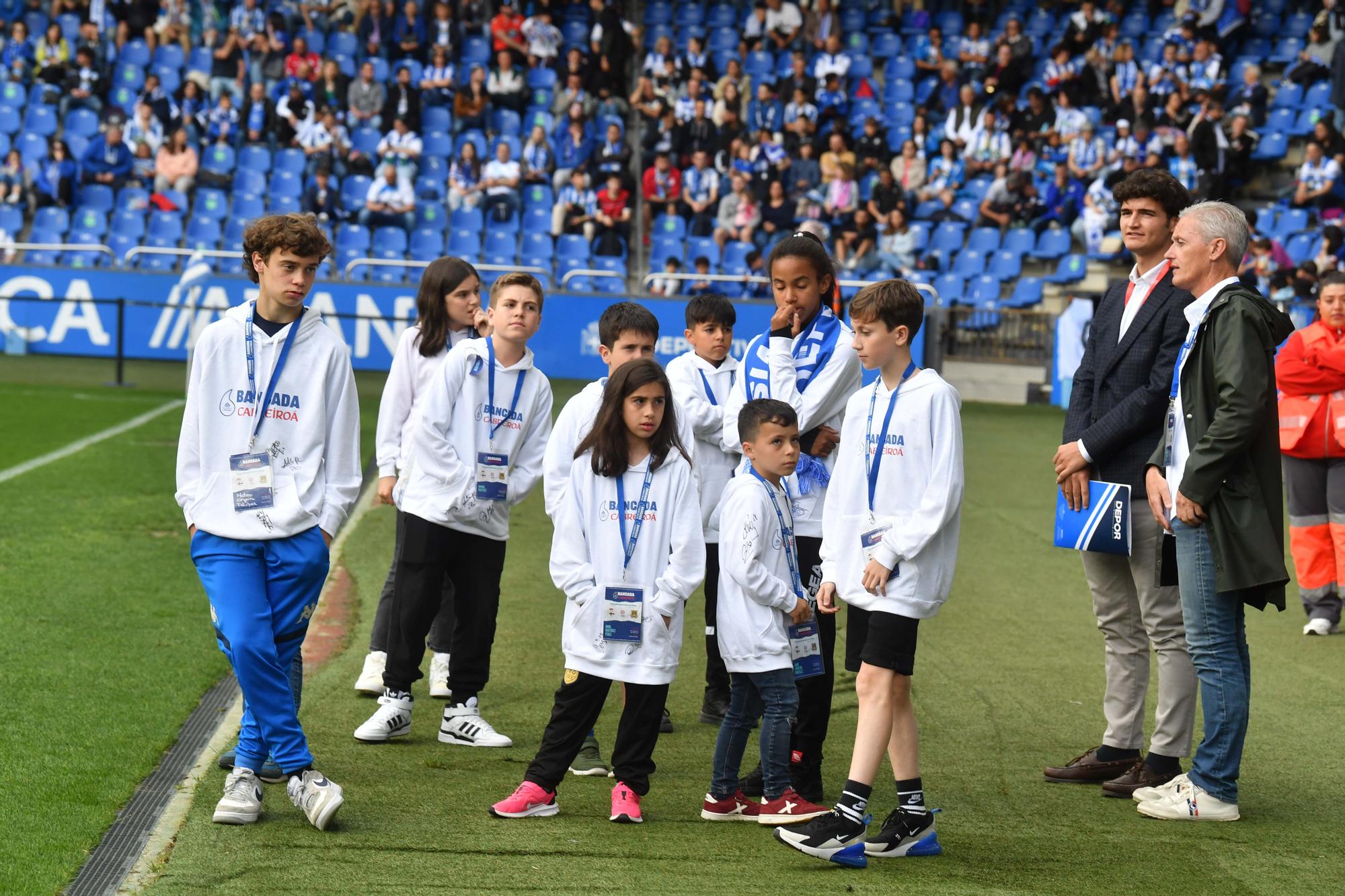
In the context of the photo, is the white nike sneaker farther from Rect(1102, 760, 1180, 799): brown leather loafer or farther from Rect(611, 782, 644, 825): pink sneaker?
Rect(611, 782, 644, 825): pink sneaker

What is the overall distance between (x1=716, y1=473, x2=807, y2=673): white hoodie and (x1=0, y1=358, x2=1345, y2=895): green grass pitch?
1.89 ft

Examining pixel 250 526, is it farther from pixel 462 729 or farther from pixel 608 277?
pixel 608 277

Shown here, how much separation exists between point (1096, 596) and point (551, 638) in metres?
2.96

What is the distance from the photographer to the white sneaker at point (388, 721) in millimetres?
5422

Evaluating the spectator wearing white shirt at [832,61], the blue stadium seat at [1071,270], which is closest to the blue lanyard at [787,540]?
the blue stadium seat at [1071,270]

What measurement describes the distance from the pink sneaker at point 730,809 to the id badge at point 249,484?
1710 mm

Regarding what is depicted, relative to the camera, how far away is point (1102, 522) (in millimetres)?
5109

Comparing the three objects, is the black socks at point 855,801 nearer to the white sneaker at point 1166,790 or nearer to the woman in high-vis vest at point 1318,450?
the white sneaker at point 1166,790

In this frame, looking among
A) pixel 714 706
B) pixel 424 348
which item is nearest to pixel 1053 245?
pixel 714 706

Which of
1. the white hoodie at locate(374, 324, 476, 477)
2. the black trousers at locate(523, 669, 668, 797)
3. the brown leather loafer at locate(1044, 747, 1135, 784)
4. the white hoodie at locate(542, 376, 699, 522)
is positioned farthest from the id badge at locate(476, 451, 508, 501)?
the brown leather loafer at locate(1044, 747, 1135, 784)

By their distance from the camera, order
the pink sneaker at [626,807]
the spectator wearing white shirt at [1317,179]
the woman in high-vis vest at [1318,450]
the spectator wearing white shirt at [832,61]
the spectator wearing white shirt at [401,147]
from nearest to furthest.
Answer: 1. the pink sneaker at [626,807]
2. the woman in high-vis vest at [1318,450]
3. the spectator wearing white shirt at [1317,179]
4. the spectator wearing white shirt at [401,147]
5. the spectator wearing white shirt at [832,61]

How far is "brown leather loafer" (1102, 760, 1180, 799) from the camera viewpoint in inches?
199

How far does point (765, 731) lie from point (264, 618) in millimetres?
1631

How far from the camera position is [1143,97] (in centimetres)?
2242
